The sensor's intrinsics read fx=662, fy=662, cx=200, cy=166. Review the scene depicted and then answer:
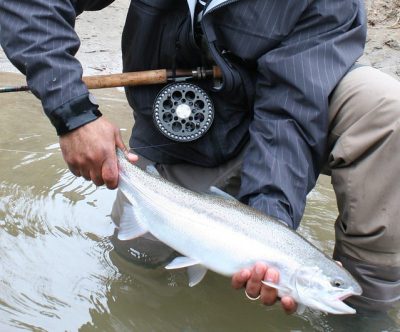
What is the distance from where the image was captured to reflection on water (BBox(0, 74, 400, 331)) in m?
2.32

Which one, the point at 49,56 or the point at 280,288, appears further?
the point at 49,56

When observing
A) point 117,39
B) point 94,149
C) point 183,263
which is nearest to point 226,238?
point 183,263

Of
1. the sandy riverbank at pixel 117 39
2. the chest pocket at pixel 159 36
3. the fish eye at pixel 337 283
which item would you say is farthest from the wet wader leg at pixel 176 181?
the sandy riverbank at pixel 117 39

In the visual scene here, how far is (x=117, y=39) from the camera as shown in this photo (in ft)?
21.1

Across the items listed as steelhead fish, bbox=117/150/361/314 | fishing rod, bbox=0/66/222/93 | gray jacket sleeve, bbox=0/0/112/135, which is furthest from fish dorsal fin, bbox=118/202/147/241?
fishing rod, bbox=0/66/222/93

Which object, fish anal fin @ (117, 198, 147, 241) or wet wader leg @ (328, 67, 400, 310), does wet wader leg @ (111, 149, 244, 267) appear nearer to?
fish anal fin @ (117, 198, 147, 241)

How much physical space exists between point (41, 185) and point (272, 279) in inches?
65.1

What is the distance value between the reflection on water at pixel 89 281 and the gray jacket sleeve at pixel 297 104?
439 mm

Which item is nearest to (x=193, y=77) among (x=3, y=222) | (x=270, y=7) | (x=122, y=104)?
(x=270, y=7)

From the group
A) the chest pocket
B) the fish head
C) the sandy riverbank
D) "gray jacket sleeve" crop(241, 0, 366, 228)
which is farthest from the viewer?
the sandy riverbank

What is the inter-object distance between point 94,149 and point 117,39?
14.7ft

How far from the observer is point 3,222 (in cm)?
285

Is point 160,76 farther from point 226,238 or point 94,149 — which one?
point 226,238

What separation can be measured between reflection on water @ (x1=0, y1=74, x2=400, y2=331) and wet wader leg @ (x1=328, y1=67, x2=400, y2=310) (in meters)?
0.19
